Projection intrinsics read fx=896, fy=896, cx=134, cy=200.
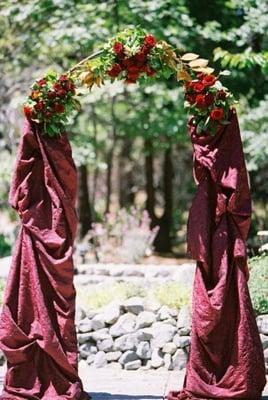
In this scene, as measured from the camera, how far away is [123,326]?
8352mm

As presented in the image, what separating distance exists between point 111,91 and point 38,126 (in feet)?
20.3

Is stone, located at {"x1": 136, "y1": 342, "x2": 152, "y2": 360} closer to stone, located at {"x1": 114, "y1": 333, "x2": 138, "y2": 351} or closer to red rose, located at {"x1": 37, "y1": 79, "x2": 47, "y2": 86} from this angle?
stone, located at {"x1": 114, "y1": 333, "x2": 138, "y2": 351}

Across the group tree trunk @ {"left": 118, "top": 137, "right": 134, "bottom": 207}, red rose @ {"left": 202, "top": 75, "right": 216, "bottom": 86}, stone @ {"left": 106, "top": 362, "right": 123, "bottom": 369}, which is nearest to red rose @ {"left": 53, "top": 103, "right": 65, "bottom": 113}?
red rose @ {"left": 202, "top": 75, "right": 216, "bottom": 86}

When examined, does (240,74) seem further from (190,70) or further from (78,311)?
(190,70)

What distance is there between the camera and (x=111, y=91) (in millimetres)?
12734

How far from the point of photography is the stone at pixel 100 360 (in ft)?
27.2

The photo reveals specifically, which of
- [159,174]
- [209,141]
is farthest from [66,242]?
[159,174]

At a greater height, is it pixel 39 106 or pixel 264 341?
pixel 39 106

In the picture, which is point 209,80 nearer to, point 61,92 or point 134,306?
point 61,92

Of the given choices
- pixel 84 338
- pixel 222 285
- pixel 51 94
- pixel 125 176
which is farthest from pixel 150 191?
pixel 222 285

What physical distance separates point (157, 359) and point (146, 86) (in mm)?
6712

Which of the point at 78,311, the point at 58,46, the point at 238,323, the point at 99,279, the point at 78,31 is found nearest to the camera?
the point at 238,323

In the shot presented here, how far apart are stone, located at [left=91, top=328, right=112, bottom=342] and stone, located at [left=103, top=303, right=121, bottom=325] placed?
0.28 feet

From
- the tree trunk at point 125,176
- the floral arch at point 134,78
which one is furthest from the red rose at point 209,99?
the tree trunk at point 125,176
